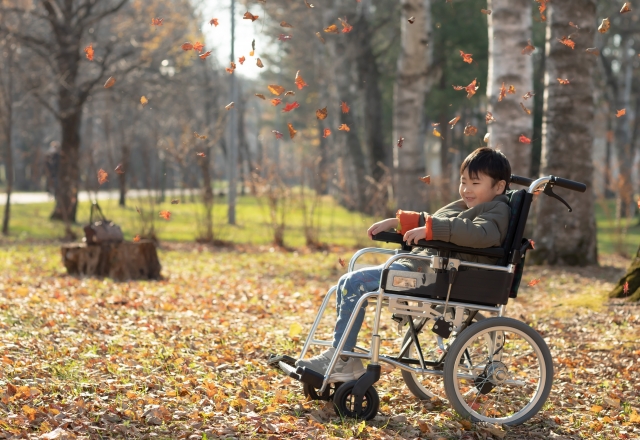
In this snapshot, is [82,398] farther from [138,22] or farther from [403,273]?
[138,22]

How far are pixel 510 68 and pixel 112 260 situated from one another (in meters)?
5.68

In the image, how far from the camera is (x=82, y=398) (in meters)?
4.47

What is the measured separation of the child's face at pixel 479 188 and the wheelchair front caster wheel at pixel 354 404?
3.78 feet

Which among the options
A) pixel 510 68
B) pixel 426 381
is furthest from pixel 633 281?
pixel 510 68

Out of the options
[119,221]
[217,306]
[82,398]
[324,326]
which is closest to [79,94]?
[119,221]

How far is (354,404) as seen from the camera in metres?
4.38

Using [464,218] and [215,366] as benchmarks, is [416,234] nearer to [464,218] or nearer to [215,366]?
[464,218]

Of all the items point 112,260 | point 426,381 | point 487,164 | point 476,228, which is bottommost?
point 426,381

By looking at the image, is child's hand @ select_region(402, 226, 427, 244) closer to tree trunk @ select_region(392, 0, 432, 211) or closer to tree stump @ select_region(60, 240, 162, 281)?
tree stump @ select_region(60, 240, 162, 281)

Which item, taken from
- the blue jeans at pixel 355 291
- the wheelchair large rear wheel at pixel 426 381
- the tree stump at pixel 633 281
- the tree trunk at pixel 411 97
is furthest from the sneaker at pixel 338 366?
the tree trunk at pixel 411 97

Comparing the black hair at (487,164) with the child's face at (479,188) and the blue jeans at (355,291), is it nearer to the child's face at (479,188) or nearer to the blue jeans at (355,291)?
the child's face at (479,188)

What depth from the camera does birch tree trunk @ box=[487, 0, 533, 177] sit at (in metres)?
10.9

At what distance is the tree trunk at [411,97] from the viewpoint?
14047 millimetres

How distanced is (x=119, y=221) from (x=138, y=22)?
548cm
